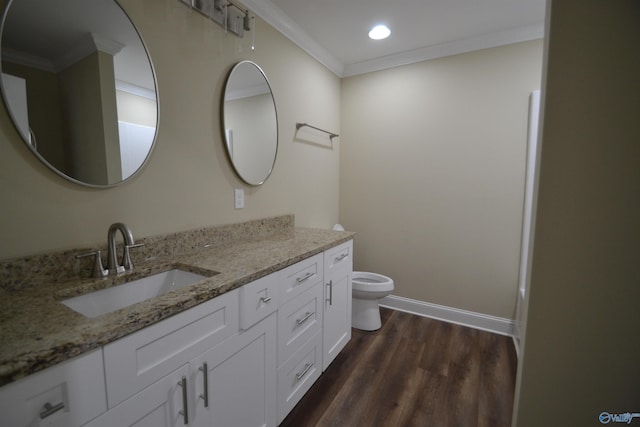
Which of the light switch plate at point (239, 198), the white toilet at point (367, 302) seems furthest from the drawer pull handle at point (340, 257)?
the light switch plate at point (239, 198)

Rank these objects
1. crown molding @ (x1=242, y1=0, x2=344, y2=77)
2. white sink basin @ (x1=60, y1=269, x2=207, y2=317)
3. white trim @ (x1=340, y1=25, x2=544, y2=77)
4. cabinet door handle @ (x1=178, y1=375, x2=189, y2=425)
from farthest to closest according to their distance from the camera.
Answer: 1. white trim @ (x1=340, y1=25, x2=544, y2=77)
2. crown molding @ (x1=242, y1=0, x2=344, y2=77)
3. white sink basin @ (x1=60, y1=269, x2=207, y2=317)
4. cabinet door handle @ (x1=178, y1=375, x2=189, y2=425)

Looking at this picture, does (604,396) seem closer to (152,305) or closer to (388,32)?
(152,305)

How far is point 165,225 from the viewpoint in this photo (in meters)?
1.34

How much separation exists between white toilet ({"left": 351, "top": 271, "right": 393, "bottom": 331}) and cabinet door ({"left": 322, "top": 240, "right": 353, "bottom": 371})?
26 cm

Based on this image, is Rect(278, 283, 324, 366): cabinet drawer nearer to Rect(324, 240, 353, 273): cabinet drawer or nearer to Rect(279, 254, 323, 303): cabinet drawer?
Rect(279, 254, 323, 303): cabinet drawer

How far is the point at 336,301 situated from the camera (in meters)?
1.86

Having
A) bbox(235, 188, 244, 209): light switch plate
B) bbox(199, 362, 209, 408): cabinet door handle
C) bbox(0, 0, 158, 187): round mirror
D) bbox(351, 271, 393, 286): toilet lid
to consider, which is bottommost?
bbox(351, 271, 393, 286): toilet lid

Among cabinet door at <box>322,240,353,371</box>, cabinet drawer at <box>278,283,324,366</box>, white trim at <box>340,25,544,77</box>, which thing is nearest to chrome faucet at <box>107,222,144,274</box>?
cabinet drawer at <box>278,283,324,366</box>

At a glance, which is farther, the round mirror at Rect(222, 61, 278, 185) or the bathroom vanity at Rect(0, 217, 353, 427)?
the round mirror at Rect(222, 61, 278, 185)

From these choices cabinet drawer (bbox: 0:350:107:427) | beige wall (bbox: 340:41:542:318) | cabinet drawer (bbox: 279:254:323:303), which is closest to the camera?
cabinet drawer (bbox: 0:350:107:427)

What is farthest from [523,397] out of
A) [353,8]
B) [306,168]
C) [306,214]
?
[353,8]

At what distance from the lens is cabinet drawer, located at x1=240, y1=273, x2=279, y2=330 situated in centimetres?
107

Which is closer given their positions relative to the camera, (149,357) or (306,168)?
(149,357)

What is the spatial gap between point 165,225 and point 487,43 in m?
2.70
